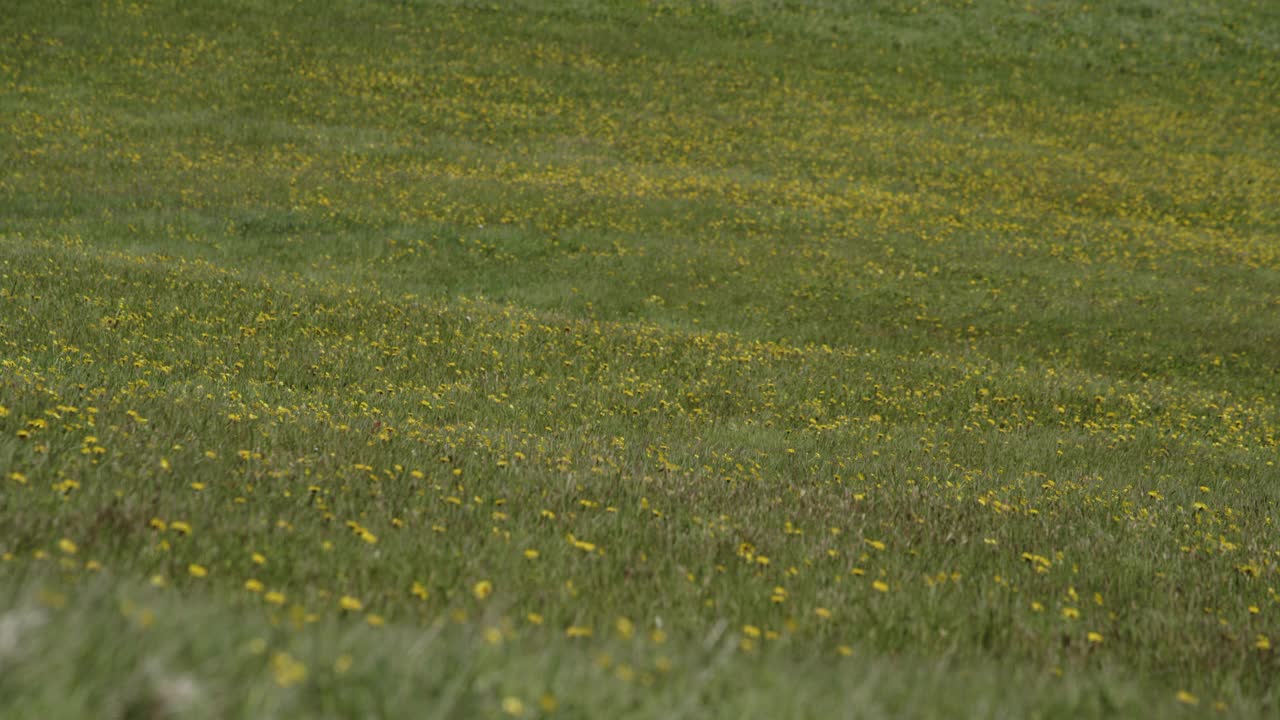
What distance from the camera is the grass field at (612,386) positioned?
286 centimetres

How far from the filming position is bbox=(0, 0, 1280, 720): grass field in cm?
286

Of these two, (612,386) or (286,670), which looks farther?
(612,386)

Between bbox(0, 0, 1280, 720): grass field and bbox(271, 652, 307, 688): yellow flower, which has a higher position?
bbox(271, 652, 307, 688): yellow flower

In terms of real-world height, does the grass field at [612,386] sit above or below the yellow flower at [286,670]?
below

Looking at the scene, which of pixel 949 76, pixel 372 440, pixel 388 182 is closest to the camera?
pixel 372 440

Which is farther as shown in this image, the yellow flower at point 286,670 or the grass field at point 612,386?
the grass field at point 612,386

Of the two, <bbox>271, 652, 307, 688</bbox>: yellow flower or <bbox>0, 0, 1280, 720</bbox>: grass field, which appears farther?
<bbox>0, 0, 1280, 720</bbox>: grass field

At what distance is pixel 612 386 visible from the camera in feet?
36.9

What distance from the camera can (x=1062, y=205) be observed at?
28391 mm

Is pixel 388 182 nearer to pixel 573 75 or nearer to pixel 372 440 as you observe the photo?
pixel 573 75

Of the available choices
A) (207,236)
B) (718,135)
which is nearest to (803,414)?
(207,236)


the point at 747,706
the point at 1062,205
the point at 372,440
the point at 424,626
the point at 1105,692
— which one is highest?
the point at 747,706

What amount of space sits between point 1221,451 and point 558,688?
37.6ft

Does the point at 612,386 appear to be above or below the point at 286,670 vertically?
below
